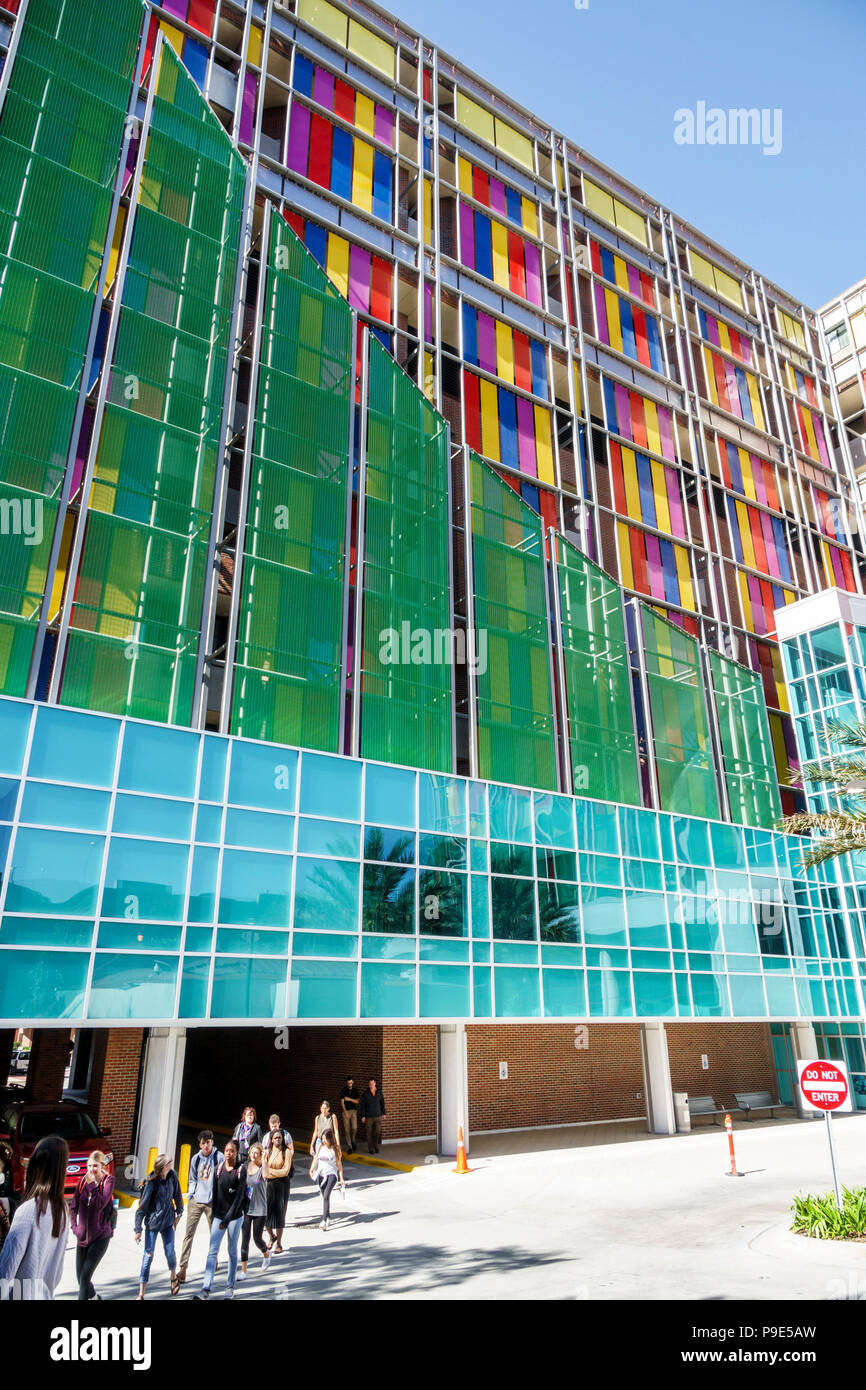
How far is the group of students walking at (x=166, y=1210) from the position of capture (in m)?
5.45

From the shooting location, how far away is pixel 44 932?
16016mm

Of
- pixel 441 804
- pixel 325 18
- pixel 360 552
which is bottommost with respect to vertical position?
pixel 441 804

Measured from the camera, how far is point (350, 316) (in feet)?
86.2

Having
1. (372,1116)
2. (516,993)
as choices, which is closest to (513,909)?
(516,993)

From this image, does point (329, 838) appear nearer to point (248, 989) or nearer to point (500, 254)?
point (248, 989)

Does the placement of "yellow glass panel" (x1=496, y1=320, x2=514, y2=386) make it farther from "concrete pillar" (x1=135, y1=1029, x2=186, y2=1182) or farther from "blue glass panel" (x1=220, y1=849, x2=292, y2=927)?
"concrete pillar" (x1=135, y1=1029, x2=186, y2=1182)

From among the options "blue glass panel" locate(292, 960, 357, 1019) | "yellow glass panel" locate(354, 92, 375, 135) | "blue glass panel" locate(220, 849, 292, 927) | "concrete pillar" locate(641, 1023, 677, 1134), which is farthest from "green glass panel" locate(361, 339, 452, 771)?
"yellow glass panel" locate(354, 92, 375, 135)

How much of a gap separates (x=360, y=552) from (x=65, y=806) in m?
10.6

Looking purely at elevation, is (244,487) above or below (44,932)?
above

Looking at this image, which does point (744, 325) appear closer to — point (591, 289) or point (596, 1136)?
point (591, 289)

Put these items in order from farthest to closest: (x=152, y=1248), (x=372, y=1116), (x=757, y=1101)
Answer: (x=757, y=1101) → (x=372, y=1116) → (x=152, y=1248)

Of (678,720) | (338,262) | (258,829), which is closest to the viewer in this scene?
(258,829)

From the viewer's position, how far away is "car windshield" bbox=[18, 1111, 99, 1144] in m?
16.2

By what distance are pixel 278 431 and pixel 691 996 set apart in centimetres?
1991
